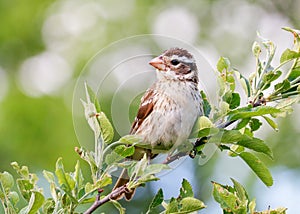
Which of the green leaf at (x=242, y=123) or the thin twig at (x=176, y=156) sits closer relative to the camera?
the green leaf at (x=242, y=123)

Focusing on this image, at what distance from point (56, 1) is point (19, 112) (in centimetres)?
388

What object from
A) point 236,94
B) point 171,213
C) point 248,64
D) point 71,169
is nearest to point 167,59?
point 236,94

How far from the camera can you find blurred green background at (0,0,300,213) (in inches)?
331

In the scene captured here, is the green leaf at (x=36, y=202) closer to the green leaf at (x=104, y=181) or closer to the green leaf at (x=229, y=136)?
the green leaf at (x=104, y=181)

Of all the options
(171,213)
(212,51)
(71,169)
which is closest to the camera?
(171,213)

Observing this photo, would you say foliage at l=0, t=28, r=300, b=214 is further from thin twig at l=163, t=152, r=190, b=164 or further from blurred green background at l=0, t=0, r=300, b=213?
blurred green background at l=0, t=0, r=300, b=213

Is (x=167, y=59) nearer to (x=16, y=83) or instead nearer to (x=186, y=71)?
(x=186, y=71)

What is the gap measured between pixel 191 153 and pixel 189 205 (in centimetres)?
44

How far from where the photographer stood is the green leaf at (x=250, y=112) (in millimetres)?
2279

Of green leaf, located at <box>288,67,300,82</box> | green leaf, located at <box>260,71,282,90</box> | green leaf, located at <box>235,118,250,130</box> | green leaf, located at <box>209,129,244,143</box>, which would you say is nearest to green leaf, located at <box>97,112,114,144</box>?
green leaf, located at <box>209,129,244,143</box>

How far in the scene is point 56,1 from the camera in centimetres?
1195

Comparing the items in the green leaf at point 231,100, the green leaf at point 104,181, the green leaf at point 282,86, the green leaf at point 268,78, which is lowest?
the green leaf at point 104,181

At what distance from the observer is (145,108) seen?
354 cm

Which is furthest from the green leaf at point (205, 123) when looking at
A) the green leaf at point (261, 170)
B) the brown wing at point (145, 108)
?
the brown wing at point (145, 108)
